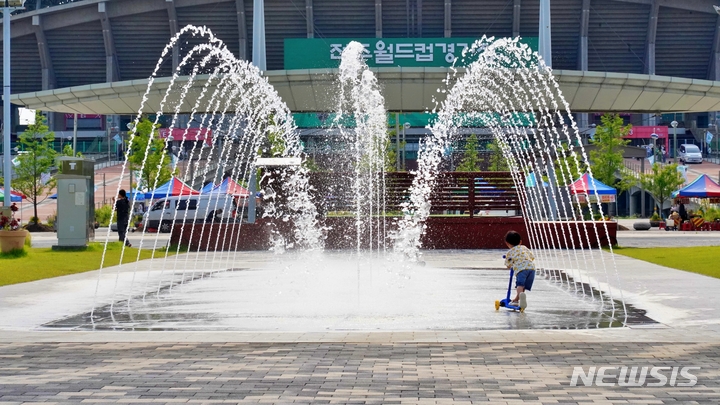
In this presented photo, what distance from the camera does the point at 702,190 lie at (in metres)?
42.2

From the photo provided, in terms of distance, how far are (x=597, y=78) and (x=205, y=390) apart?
27.3 meters

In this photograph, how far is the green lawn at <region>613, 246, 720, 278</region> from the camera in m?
18.4

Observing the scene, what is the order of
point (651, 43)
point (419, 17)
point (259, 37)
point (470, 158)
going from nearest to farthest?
point (259, 37), point (470, 158), point (419, 17), point (651, 43)

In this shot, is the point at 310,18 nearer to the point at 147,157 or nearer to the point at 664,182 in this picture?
the point at 147,157

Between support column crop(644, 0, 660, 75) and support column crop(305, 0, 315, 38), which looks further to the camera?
support column crop(644, 0, 660, 75)

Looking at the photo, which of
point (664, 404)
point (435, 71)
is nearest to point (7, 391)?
point (664, 404)

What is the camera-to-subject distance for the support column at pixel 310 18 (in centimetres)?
6894

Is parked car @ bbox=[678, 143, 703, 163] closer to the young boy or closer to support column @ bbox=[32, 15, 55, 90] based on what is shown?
support column @ bbox=[32, 15, 55, 90]

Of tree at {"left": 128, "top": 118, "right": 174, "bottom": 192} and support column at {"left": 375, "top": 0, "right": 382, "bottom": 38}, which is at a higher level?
support column at {"left": 375, "top": 0, "right": 382, "bottom": 38}

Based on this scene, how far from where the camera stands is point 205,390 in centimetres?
662

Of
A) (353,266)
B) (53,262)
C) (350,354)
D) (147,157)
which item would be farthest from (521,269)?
(147,157)

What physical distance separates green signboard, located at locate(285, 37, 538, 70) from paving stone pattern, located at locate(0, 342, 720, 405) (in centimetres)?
5806

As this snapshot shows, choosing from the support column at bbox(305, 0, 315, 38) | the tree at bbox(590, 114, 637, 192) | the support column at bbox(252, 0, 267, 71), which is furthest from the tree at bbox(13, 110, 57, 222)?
the tree at bbox(590, 114, 637, 192)

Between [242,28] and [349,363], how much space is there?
66810mm
